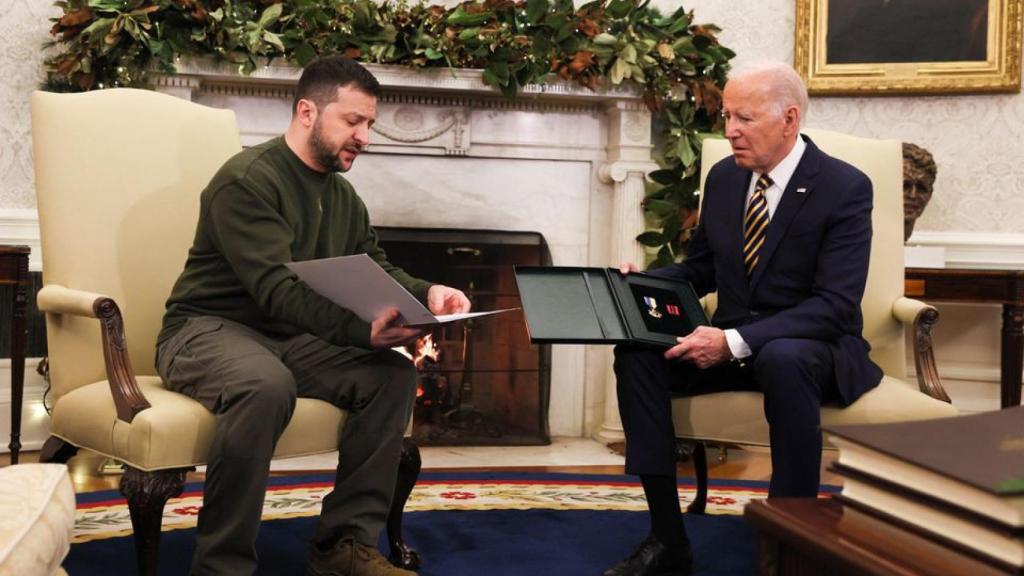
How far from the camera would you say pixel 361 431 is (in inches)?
96.2

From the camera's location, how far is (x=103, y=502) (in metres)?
3.28

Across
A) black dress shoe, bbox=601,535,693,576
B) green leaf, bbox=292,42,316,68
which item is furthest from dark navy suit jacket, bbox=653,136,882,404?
green leaf, bbox=292,42,316,68

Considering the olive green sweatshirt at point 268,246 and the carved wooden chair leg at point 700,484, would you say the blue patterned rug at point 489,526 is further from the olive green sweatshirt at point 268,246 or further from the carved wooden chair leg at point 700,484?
the olive green sweatshirt at point 268,246

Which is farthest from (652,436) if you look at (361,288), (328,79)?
(328,79)

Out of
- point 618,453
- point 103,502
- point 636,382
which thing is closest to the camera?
point 636,382

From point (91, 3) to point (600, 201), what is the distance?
84.5 inches

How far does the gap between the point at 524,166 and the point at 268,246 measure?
7.65 ft

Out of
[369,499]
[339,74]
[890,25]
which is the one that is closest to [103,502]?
[369,499]

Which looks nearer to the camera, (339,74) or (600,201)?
(339,74)

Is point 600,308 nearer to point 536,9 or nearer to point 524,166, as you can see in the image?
point 536,9

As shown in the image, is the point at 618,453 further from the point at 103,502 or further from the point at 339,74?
the point at 339,74

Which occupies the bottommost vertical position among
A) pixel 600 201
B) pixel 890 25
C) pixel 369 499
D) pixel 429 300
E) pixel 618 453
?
pixel 618 453

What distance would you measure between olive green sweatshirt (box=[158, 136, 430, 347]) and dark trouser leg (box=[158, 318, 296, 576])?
0.16 meters

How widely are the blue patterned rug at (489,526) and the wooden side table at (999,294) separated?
3.21ft
